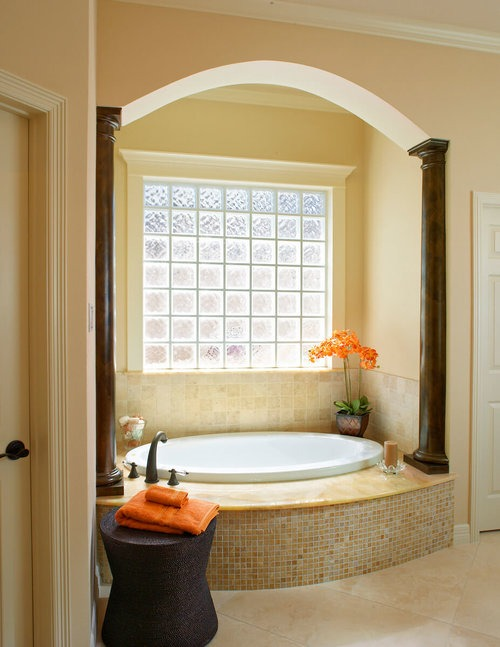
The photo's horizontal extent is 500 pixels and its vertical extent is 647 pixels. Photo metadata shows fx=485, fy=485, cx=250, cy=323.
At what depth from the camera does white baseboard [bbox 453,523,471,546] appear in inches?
113

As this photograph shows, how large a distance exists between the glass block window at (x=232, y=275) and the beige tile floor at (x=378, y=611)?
1.81m

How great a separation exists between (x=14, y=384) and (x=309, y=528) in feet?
5.03

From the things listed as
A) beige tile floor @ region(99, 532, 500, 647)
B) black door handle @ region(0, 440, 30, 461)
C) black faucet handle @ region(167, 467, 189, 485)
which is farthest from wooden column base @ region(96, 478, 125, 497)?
black door handle @ region(0, 440, 30, 461)

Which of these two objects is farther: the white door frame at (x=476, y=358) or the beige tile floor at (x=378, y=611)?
the white door frame at (x=476, y=358)

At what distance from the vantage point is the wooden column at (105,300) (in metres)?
2.37

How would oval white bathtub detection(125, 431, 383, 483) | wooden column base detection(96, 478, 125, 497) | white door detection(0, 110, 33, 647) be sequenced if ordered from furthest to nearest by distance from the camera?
oval white bathtub detection(125, 431, 383, 483) < wooden column base detection(96, 478, 125, 497) < white door detection(0, 110, 33, 647)

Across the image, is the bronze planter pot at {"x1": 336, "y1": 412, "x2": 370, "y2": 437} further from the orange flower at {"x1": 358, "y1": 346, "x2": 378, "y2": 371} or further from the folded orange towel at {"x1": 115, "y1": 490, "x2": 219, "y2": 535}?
the folded orange towel at {"x1": 115, "y1": 490, "x2": 219, "y2": 535}

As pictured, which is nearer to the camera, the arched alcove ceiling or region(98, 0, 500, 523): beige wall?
region(98, 0, 500, 523): beige wall

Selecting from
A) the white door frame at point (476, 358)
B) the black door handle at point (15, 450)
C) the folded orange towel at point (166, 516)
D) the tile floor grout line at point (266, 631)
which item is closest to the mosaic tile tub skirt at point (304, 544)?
the tile floor grout line at point (266, 631)

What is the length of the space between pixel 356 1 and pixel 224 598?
3059 millimetres

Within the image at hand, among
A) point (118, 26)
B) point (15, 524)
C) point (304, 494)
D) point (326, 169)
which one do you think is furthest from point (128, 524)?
point (326, 169)

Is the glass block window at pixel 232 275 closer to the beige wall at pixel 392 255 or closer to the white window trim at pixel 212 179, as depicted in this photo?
the white window trim at pixel 212 179

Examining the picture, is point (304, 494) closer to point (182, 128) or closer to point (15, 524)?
point (15, 524)

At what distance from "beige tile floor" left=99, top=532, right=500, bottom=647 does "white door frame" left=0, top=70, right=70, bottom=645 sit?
2.28 feet
